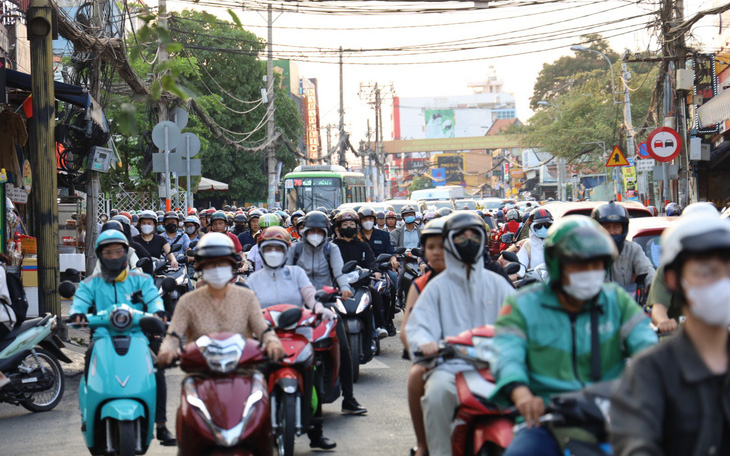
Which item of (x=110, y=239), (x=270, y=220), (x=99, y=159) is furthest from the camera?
(x=99, y=159)

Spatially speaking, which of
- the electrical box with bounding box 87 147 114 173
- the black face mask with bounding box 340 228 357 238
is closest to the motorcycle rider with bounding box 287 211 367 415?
the black face mask with bounding box 340 228 357 238

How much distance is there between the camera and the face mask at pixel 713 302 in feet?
9.46

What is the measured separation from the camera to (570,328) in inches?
152

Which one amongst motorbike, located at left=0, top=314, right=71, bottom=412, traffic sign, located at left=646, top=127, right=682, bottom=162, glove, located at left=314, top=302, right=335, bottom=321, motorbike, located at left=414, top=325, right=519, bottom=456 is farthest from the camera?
traffic sign, located at left=646, top=127, right=682, bottom=162

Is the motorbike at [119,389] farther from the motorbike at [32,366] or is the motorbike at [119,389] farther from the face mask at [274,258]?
the motorbike at [32,366]

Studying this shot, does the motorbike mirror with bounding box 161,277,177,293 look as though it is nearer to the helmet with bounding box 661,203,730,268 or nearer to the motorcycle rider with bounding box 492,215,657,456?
the motorcycle rider with bounding box 492,215,657,456

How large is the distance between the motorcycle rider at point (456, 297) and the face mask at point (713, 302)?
2.24m

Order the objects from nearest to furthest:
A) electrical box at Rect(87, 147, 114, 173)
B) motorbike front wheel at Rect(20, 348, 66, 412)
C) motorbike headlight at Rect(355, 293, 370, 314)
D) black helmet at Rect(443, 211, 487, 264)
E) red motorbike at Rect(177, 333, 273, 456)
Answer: red motorbike at Rect(177, 333, 273, 456)
black helmet at Rect(443, 211, 487, 264)
motorbike front wheel at Rect(20, 348, 66, 412)
motorbike headlight at Rect(355, 293, 370, 314)
electrical box at Rect(87, 147, 114, 173)

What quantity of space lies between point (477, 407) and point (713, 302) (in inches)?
70.4

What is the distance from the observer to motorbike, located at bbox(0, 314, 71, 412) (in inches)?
350

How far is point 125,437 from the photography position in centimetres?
602

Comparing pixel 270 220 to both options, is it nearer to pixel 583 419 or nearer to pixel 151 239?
pixel 151 239

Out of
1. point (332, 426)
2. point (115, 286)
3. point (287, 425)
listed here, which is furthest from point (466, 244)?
point (332, 426)

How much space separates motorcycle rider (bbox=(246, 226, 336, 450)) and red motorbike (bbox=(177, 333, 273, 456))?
2.12 m
